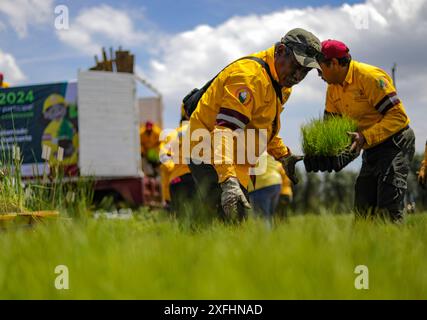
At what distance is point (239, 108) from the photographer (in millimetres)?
3383

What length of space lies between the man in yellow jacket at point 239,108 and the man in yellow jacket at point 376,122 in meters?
0.94

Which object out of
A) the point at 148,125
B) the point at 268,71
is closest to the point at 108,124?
the point at 148,125

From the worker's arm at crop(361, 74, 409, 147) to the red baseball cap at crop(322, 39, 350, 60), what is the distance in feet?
0.86

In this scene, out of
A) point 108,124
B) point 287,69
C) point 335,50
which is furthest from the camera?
point 108,124

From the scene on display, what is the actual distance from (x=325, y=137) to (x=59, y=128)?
7780 millimetres

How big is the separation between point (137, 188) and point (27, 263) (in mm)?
8906

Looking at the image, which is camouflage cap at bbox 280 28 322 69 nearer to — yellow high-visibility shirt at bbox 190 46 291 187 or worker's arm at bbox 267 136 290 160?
yellow high-visibility shirt at bbox 190 46 291 187

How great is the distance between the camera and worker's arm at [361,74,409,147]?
4.43 meters

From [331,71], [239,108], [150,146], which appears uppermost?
[150,146]

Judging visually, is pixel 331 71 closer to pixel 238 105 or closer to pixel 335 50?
pixel 335 50

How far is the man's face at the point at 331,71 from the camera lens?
4539 millimetres

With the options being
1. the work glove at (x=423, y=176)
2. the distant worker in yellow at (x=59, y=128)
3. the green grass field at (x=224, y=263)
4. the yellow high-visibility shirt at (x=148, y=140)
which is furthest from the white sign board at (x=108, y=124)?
the green grass field at (x=224, y=263)
